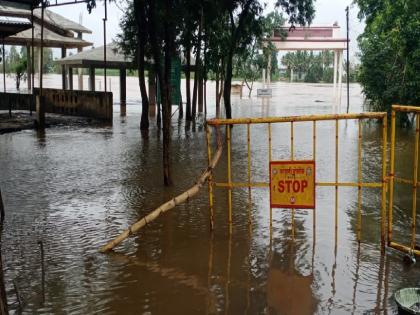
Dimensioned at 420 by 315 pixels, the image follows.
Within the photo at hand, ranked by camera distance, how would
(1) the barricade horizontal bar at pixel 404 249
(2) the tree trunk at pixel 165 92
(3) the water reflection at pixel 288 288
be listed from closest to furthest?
1. (3) the water reflection at pixel 288 288
2. (1) the barricade horizontal bar at pixel 404 249
3. (2) the tree trunk at pixel 165 92

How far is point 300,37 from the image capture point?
39.7 meters

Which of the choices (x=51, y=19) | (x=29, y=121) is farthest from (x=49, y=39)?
(x=29, y=121)

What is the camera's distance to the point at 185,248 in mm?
6242

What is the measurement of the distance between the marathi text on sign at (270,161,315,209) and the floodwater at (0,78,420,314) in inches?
11.7

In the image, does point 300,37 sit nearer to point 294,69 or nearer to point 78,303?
point 78,303

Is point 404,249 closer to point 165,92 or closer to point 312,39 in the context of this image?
point 165,92

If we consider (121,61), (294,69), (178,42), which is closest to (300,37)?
(121,61)

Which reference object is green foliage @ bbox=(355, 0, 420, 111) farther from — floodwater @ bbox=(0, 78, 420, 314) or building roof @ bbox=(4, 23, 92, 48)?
building roof @ bbox=(4, 23, 92, 48)

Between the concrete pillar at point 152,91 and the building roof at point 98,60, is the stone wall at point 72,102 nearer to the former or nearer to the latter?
the concrete pillar at point 152,91

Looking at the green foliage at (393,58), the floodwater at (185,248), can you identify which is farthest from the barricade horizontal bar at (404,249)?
the green foliage at (393,58)

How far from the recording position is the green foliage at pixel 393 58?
17953 millimetres

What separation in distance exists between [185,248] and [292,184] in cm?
145

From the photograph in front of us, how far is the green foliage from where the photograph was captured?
1795 centimetres

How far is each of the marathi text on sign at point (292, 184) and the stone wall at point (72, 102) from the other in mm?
16559
